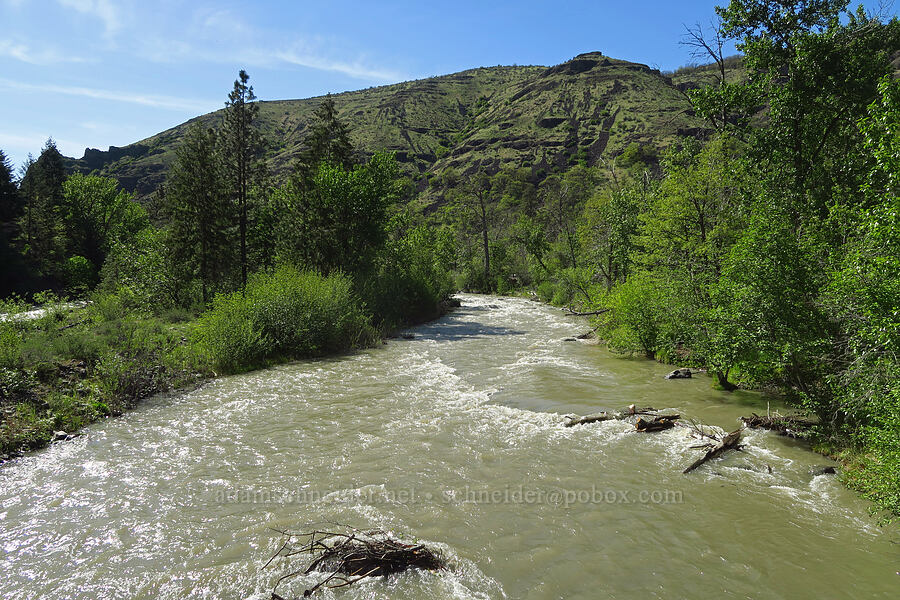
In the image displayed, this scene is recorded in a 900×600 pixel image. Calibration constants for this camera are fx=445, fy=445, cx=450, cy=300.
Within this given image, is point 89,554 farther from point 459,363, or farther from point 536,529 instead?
point 459,363

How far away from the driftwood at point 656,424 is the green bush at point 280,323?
14.5 metres

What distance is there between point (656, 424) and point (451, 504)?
228 inches

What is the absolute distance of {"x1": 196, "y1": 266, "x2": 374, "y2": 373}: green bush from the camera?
1766 cm

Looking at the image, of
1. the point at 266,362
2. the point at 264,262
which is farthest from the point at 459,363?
the point at 264,262

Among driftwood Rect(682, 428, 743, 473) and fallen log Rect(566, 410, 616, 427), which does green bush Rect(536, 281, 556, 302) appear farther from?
driftwood Rect(682, 428, 743, 473)

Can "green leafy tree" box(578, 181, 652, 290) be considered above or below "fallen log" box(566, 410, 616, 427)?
above

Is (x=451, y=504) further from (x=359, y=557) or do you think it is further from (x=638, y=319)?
(x=638, y=319)

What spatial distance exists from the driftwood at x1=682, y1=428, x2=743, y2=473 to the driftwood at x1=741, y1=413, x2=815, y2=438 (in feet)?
3.76

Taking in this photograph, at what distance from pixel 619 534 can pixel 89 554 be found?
7.44m

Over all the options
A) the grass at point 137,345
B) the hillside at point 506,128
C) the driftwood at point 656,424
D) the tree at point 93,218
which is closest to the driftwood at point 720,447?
the driftwood at point 656,424

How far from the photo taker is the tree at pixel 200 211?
29359 mm

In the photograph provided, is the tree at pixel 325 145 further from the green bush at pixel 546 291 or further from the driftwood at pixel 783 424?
the driftwood at pixel 783 424

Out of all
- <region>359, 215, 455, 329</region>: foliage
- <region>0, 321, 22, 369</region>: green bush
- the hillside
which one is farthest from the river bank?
the hillside

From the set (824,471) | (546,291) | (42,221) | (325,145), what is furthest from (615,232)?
(42,221)
